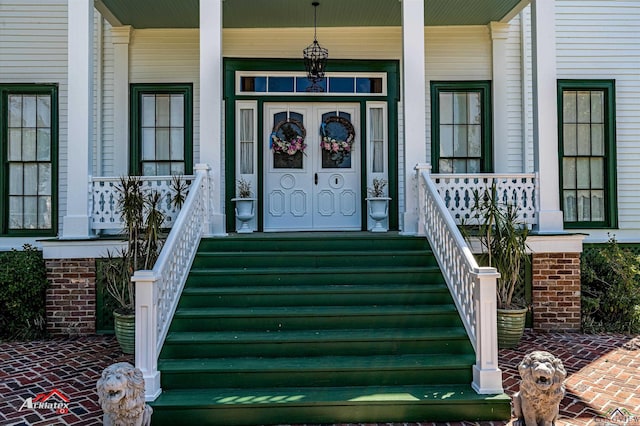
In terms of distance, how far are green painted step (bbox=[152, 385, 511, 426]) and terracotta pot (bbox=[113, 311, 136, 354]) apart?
159cm

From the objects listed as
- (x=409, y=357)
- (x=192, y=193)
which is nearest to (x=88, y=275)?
(x=192, y=193)

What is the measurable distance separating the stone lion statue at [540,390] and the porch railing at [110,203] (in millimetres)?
4445

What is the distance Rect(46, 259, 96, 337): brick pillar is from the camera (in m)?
5.86

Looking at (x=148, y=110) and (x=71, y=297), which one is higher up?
(x=148, y=110)

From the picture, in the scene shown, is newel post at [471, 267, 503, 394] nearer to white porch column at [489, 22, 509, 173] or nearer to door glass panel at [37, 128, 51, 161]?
white porch column at [489, 22, 509, 173]

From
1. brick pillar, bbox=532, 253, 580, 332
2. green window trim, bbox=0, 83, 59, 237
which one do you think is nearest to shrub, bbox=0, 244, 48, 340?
green window trim, bbox=0, 83, 59, 237

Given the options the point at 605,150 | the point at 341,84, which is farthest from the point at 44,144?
the point at 605,150

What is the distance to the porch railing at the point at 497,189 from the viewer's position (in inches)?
239

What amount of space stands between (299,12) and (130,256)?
4444mm

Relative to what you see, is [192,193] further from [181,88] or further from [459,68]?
[459,68]

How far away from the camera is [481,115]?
7.87m

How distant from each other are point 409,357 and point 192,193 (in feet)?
9.57

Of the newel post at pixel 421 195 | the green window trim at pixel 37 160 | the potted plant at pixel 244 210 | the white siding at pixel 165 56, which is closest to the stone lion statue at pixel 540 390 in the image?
the newel post at pixel 421 195

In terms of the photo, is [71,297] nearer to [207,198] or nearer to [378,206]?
[207,198]
